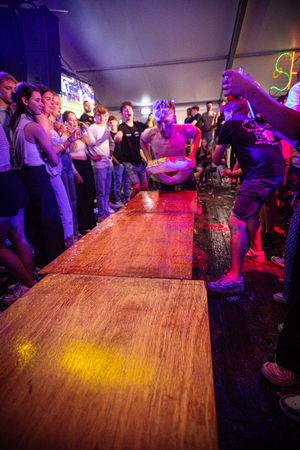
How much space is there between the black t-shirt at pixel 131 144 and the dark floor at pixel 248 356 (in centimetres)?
233

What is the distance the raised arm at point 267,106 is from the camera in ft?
2.95

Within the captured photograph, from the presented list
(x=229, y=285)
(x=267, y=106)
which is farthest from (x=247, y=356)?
(x=267, y=106)

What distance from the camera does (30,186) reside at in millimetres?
2072

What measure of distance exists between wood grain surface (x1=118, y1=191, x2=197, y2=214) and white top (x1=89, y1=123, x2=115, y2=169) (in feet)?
4.17

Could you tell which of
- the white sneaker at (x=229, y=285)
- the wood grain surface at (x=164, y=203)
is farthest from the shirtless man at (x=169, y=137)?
the white sneaker at (x=229, y=285)

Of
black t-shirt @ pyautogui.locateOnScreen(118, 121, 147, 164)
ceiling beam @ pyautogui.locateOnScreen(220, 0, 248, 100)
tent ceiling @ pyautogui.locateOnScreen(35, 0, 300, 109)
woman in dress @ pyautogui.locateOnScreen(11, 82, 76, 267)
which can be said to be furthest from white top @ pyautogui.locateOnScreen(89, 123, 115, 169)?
ceiling beam @ pyautogui.locateOnScreen(220, 0, 248, 100)

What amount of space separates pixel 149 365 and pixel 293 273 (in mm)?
837

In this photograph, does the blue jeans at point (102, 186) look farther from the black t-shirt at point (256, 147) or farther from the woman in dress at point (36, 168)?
the black t-shirt at point (256, 147)

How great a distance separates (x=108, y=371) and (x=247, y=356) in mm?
1149

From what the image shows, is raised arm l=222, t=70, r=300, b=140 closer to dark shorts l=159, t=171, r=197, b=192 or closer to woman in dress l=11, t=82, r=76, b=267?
woman in dress l=11, t=82, r=76, b=267

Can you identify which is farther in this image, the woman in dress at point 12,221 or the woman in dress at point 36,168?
the woman in dress at point 36,168

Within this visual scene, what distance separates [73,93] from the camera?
7027mm

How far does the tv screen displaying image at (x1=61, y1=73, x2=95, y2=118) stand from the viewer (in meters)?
6.53

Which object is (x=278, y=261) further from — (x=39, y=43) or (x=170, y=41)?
(x=170, y=41)
